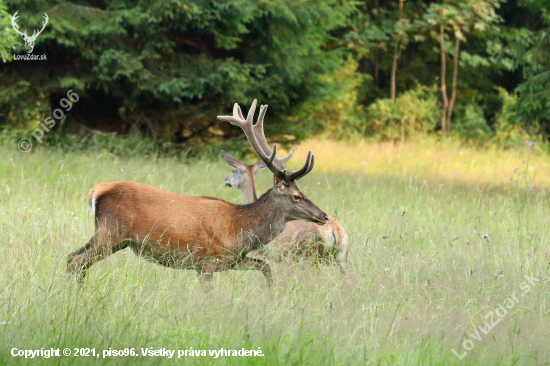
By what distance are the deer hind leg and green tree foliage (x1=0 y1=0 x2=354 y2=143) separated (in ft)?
22.0

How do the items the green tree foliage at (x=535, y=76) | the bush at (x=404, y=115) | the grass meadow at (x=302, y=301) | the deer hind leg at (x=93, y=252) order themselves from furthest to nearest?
the bush at (x=404, y=115), the green tree foliage at (x=535, y=76), the deer hind leg at (x=93, y=252), the grass meadow at (x=302, y=301)

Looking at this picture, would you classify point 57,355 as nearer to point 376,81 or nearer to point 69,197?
point 69,197

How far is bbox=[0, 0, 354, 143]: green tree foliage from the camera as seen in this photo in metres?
11.5

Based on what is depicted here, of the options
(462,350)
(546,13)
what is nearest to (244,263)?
(462,350)

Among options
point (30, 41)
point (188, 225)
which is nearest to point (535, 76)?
point (188, 225)

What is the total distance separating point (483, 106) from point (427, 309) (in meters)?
18.9

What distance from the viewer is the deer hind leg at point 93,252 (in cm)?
493

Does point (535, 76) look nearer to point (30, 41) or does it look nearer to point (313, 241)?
point (313, 241)

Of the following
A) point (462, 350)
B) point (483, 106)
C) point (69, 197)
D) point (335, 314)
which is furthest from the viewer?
point (483, 106)

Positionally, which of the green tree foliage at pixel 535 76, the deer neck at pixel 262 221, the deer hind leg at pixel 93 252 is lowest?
the deer hind leg at pixel 93 252

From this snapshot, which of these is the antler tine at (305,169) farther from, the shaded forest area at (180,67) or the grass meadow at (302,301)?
the shaded forest area at (180,67)

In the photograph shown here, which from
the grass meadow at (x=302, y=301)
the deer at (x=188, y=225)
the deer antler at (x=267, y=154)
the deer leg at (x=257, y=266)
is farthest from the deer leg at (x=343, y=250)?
the deer leg at (x=257, y=266)

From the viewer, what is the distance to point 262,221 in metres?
5.36

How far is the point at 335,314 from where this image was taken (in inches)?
172
